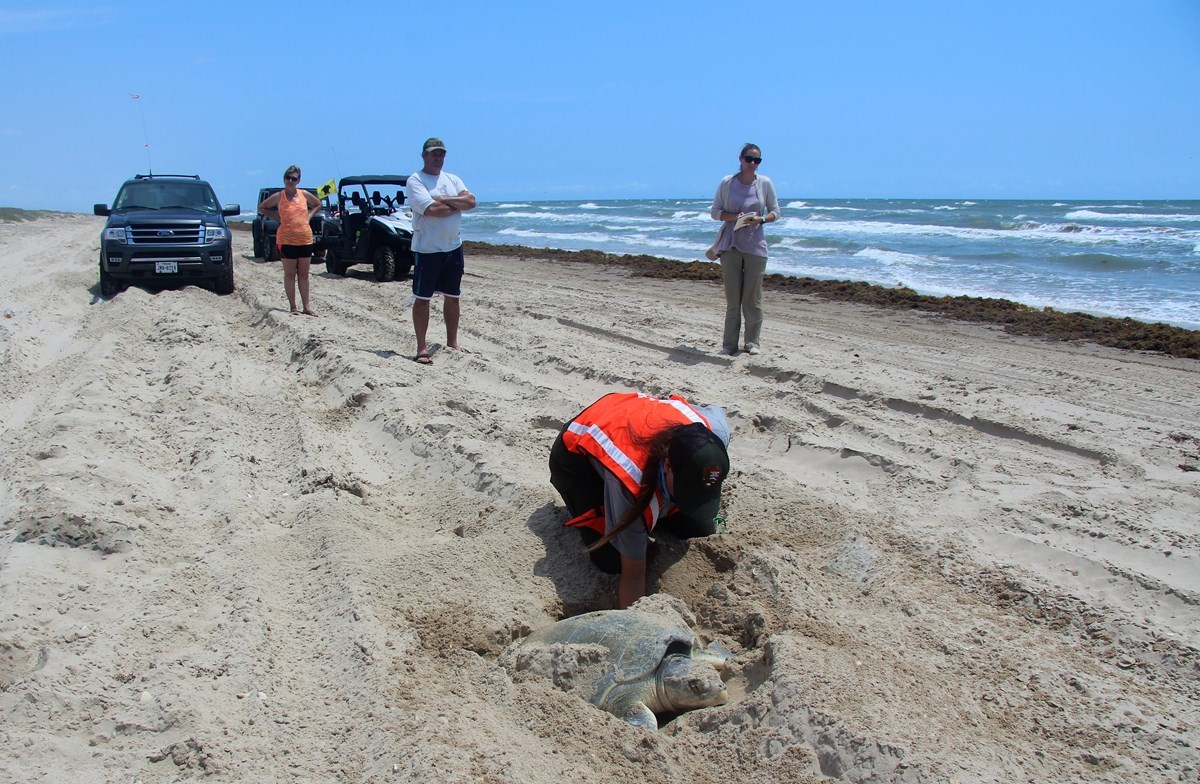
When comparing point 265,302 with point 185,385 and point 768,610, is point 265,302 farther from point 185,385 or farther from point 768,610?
point 768,610

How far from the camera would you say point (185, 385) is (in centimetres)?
633

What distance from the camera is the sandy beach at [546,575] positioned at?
2.67m

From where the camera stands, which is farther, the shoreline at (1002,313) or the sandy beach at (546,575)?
the shoreline at (1002,313)

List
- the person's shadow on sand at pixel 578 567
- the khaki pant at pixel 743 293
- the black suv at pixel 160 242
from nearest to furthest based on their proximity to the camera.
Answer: the person's shadow on sand at pixel 578 567
the khaki pant at pixel 743 293
the black suv at pixel 160 242

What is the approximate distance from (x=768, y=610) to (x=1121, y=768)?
130 cm

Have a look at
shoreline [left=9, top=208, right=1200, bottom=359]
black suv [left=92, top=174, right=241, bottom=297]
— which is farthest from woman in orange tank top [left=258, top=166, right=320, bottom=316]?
shoreline [left=9, top=208, right=1200, bottom=359]

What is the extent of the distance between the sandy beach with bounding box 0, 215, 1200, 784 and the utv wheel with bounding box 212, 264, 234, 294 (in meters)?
4.92

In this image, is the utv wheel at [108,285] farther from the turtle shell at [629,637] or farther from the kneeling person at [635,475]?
the turtle shell at [629,637]

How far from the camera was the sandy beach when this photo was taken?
267 cm

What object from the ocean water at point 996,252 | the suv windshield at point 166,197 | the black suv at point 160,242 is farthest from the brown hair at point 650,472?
the suv windshield at point 166,197

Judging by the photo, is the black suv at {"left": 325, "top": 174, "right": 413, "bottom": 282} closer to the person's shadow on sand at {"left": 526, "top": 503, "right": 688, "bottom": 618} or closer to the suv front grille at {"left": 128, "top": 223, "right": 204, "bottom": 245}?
the suv front grille at {"left": 128, "top": 223, "right": 204, "bottom": 245}

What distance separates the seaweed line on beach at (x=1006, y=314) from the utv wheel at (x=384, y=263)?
433 centimetres

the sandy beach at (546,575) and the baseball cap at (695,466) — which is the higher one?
the baseball cap at (695,466)

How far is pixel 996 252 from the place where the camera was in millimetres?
20828
